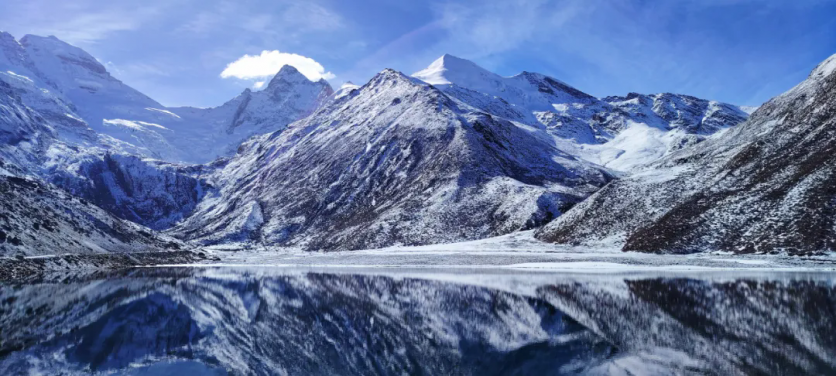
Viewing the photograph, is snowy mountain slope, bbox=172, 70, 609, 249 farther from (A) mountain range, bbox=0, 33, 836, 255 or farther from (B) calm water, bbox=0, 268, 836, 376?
(B) calm water, bbox=0, 268, 836, 376

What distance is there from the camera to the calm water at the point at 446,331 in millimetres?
17516

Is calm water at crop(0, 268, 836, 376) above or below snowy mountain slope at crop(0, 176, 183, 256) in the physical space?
below

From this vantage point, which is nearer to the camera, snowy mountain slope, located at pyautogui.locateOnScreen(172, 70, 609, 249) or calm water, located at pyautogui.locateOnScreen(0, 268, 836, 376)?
calm water, located at pyautogui.locateOnScreen(0, 268, 836, 376)

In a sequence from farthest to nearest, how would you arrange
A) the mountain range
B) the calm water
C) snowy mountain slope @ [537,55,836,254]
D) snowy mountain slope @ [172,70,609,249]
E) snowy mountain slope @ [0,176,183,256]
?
snowy mountain slope @ [172,70,609,249] → snowy mountain slope @ [0,176,183,256] → the mountain range → snowy mountain slope @ [537,55,836,254] → the calm water

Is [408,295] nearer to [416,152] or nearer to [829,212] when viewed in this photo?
[829,212]

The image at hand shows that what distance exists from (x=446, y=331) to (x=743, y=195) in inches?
2550

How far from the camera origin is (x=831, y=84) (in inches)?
3447

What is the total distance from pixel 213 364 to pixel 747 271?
159 feet

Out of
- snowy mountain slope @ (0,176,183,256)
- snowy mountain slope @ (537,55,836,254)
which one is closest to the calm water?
snowy mountain slope @ (537,55,836,254)

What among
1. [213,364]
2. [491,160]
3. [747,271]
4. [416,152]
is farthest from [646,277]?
[416,152]

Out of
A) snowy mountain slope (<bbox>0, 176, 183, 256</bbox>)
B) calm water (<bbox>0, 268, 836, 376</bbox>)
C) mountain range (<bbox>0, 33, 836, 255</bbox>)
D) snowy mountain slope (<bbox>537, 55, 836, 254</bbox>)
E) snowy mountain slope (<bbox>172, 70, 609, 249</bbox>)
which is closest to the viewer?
calm water (<bbox>0, 268, 836, 376</bbox>)

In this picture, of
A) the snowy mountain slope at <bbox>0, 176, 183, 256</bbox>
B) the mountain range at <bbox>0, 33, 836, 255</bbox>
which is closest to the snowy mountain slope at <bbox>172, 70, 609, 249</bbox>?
the mountain range at <bbox>0, 33, 836, 255</bbox>

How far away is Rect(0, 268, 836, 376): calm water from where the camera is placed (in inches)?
690

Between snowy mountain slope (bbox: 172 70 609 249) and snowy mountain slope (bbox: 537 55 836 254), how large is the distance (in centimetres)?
2410
